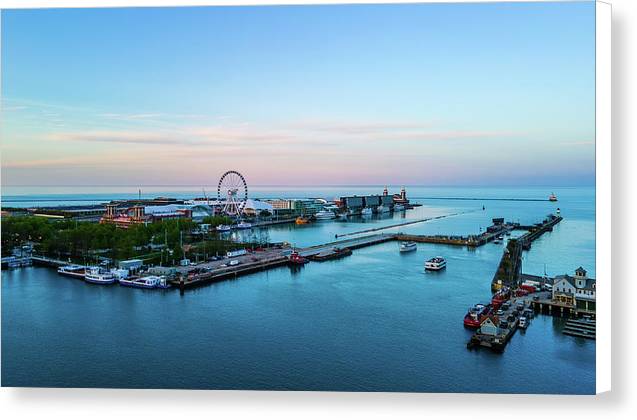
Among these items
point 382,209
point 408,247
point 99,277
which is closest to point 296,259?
point 408,247

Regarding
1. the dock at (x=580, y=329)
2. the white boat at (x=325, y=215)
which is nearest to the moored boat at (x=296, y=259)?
the dock at (x=580, y=329)

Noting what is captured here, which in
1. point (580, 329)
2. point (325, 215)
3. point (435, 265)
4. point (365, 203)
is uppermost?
point (365, 203)

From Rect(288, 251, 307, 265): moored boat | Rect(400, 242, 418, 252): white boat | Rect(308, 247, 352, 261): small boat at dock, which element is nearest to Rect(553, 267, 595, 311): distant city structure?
Rect(288, 251, 307, 265): moored boat

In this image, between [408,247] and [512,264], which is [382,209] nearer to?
[408,247]

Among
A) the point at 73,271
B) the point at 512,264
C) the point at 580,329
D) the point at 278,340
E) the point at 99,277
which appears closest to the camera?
the point at 278,340

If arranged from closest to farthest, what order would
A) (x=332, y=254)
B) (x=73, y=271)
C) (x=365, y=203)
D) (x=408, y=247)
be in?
(x=73, y=271), (x=332, y=254), (x=408, y=247), (x=365, y=203)

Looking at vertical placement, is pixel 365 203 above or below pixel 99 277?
above
